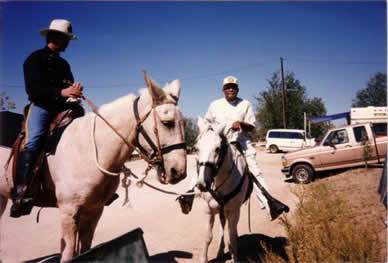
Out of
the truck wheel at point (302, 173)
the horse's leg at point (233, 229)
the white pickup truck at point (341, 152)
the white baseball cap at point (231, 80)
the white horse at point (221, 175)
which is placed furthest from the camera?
the truck wheel at point (302, 173)

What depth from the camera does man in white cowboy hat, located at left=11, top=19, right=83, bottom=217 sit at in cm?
246

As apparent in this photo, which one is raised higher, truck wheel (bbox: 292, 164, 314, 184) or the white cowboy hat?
the white cowboy hat

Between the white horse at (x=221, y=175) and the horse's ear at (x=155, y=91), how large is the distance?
1.11 metres

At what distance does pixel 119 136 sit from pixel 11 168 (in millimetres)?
1348

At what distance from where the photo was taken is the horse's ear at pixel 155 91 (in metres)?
2.27

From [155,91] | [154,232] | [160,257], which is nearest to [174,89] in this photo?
[155,91]

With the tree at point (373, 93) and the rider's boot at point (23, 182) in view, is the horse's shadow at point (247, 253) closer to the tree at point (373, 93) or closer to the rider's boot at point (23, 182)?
the rider's boot at point (23, 182)

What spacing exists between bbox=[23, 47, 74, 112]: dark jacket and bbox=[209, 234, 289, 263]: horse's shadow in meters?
3.58

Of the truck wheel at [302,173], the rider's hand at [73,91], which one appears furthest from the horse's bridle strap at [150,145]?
the truck wheel at [302,173]

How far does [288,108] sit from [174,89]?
132 feet

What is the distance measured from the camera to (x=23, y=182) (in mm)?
2469

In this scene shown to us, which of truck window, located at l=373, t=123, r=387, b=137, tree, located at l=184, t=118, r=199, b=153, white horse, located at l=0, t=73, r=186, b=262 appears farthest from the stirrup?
truck window, located at l=373, t=123, r=387, b=137

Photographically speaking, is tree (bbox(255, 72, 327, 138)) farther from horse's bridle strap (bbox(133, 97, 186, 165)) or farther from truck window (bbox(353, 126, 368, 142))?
horse's bridle strap (bbox(133, 97, 186, 165))

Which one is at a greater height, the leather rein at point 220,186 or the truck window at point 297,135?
the truck window at point 297,135
